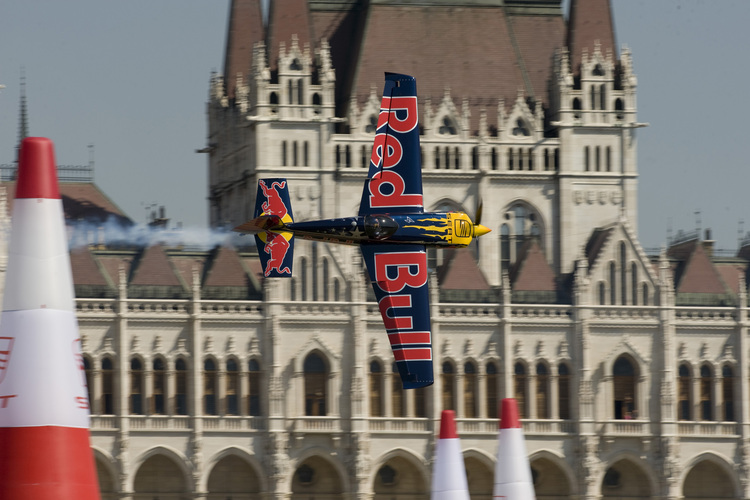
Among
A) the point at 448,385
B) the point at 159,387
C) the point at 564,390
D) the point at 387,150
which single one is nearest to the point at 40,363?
the point at 387,150

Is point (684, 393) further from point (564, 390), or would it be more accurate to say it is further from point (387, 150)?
point (387, 150)

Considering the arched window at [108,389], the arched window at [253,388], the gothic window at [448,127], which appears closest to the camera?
the arched window at [108,389]

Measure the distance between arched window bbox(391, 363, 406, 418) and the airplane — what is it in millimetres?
45000

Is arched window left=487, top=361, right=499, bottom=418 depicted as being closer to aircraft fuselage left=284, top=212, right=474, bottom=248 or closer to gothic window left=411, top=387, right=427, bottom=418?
gothic window left=411, top=387, right=427, bottom=418

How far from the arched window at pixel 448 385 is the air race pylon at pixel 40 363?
2620 inches

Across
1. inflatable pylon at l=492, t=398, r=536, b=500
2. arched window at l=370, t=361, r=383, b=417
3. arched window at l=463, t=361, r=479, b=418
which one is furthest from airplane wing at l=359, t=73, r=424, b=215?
arched window at l=463, t=361, r=479, b=418

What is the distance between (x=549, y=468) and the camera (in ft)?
301

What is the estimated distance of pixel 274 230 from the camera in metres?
45.3

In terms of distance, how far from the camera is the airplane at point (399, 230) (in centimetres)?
4084

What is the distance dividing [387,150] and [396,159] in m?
0.41

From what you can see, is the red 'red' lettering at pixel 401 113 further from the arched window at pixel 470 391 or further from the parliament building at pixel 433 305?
the arched window at pixel 470 391

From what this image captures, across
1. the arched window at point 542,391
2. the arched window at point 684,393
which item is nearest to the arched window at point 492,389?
the arched window at point 542,391

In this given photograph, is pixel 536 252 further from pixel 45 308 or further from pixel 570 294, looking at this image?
pixel 45 308

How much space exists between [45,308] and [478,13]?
254 ft
